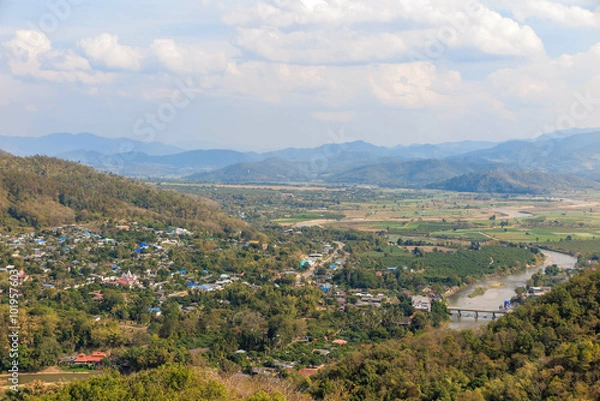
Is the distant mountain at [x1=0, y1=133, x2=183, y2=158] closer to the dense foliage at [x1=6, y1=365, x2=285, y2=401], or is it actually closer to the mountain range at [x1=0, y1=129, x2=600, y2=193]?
the mountain range at [x1=0, y1=129, x2=600, y2=193]

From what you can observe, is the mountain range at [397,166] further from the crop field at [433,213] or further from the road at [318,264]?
the road at [318,264]

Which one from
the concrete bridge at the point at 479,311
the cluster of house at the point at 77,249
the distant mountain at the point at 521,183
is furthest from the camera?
the distant mountain at the point at 521,183

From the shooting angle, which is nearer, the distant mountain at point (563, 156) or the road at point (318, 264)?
the road at point (318, 264)

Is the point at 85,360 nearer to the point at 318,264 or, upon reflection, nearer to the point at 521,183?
the point at 318,264

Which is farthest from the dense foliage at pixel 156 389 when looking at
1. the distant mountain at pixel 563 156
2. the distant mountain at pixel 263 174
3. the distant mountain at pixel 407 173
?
the distant mountain at pixel 563 156

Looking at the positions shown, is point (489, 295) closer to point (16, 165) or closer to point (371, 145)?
point (16, 165)

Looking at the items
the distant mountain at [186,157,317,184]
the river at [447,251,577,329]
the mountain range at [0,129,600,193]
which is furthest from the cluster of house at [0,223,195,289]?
the distant mountain at [186,157,317,184]

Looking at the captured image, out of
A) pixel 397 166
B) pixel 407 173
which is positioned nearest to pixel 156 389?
pixel 407 173
